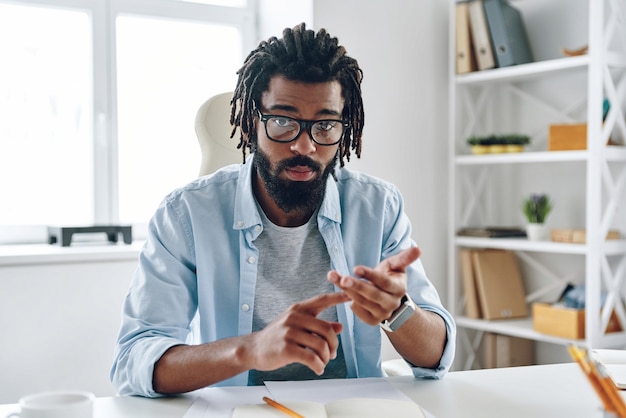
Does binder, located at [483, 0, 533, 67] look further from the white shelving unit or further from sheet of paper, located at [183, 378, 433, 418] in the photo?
sheet of paper, located at [183, 378, 433, 418]

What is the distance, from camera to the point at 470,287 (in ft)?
9.25

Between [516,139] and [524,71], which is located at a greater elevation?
[524,71]

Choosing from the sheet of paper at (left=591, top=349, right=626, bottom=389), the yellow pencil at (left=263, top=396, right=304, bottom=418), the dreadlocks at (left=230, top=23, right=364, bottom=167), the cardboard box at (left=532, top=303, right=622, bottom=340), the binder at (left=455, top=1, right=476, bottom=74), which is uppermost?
the binder at (left=455, top=1, right=476, bottom=74)

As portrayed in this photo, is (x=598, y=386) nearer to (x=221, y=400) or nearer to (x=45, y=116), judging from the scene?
(x=221, y=400)

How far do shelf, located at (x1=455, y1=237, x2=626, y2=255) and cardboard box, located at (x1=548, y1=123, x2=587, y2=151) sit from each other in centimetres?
35

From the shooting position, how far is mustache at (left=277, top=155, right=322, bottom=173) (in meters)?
1.35

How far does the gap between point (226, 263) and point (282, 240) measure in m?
0.13

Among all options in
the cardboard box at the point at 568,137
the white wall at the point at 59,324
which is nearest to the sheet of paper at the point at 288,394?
the white wall at the point at 59,324

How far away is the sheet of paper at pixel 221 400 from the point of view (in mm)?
1002

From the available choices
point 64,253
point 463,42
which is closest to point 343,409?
point 64,253

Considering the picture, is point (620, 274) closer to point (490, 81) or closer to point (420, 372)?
point (490, 81)

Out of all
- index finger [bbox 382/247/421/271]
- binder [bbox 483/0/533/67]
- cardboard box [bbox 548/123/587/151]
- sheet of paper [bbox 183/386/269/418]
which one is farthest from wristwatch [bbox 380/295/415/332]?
binder [bbox 483/0/533/67]

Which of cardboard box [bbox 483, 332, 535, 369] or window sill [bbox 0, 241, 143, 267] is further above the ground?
window sill [bbox 0, 241, 143, 267]

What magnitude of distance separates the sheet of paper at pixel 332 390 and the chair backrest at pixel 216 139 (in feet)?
2.62
